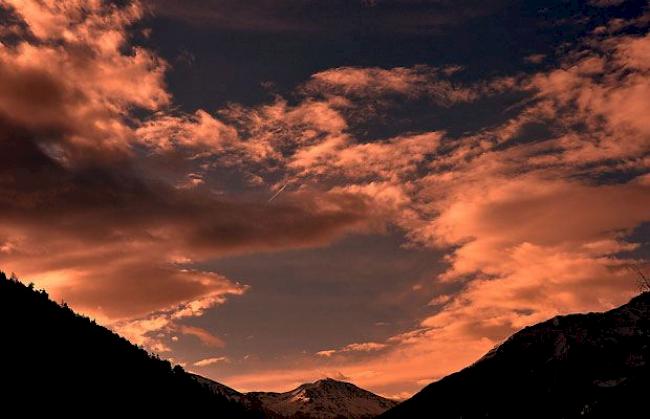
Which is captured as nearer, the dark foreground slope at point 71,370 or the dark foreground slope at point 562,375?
the dark foreground slope at point 71,370

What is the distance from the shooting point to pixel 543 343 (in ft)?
435

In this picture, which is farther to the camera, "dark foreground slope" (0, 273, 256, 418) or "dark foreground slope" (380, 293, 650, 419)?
"dark foreground slope" (380, 293, 650, 419)

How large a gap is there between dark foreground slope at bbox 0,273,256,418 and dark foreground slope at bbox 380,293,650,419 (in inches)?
2372

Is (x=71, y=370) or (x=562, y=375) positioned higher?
(x=71, y=370)

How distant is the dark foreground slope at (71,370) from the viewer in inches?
2366

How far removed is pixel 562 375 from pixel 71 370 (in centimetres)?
8883

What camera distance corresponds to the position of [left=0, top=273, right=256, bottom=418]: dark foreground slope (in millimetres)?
60094

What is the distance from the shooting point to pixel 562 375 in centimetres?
11119

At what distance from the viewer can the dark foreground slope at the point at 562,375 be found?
90750 mm

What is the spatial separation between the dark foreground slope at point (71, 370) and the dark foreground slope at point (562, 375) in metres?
60.3

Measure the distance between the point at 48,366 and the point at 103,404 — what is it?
11.9 meters

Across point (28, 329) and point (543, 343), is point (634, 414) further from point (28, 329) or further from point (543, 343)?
point (28, 329)

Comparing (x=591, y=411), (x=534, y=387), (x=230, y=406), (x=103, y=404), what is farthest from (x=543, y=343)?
(x=103, y=404)

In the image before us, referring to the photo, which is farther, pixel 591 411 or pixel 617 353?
pixel 617 353
